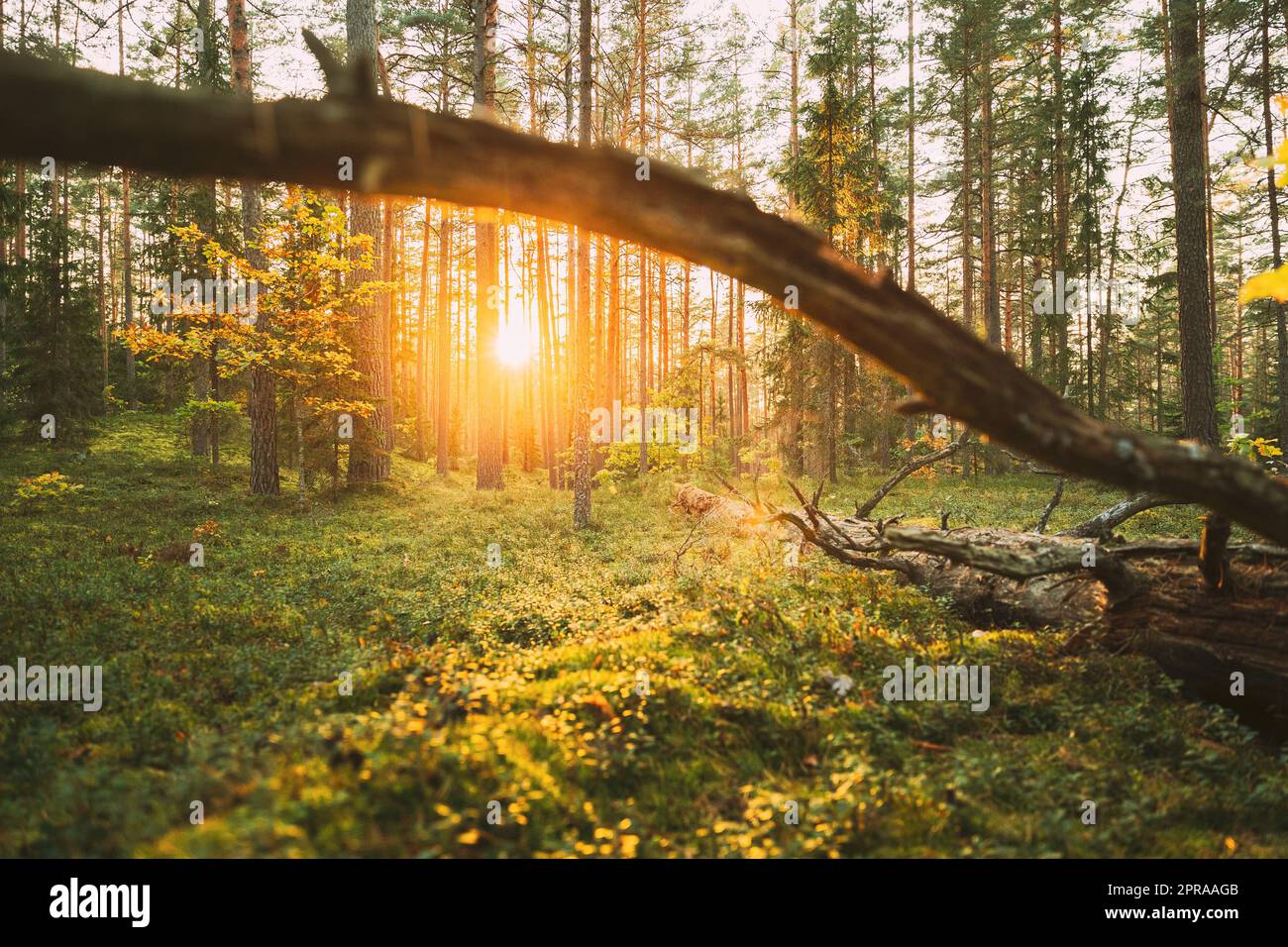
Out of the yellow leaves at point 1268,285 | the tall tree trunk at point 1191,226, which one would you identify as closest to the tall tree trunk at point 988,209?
the tall tree trunk at point 1191,226

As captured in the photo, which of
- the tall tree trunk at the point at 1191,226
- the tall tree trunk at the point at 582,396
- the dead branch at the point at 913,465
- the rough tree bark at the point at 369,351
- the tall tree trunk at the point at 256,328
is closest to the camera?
the dead branch at the point at 913,465

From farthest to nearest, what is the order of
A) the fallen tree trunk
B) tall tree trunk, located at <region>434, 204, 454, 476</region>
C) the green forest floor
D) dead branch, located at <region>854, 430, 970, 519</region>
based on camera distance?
tall tree trunk, located at <region>434, 204, 454, 476</region> < dead branch, located at <region>854, 430, 970, 519</region> < the fallen tree trunk < the green forest floor

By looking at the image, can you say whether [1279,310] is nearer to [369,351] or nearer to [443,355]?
[369,351]

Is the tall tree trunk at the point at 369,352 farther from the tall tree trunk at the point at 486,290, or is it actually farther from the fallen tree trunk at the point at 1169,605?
the fallen tree trunk at the point at 1169,605

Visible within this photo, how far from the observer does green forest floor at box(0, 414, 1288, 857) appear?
2764mm

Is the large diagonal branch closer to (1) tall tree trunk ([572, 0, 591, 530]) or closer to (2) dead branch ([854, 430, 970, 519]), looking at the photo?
(2) dead branch ([854, 430, 970, 519])

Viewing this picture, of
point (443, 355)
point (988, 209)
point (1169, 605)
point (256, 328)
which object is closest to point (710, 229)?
point (1169, 605)

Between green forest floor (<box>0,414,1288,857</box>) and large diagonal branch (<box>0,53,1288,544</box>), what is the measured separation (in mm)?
1935

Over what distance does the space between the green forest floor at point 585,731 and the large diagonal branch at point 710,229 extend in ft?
6.35

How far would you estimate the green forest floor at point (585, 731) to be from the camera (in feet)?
9.07

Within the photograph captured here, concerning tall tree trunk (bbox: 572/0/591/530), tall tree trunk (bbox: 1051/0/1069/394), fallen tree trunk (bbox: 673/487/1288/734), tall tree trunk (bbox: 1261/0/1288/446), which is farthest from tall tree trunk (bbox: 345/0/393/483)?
tall tree trunk (bbox: 1261/0/1288/446)

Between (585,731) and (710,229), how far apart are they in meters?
3.12

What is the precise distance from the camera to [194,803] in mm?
2471
